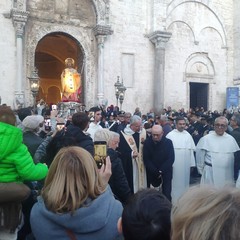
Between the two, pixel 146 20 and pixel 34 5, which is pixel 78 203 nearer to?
pixel 34 5

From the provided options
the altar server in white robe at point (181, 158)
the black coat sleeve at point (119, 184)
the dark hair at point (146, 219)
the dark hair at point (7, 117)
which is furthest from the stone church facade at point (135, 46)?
the dark hair at point (146, 219)

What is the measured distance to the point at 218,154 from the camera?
6453mm

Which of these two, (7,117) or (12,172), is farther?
(7,117)

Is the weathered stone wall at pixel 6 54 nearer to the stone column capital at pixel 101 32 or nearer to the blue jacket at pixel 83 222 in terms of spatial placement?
the stone column capital at pixel 101 32

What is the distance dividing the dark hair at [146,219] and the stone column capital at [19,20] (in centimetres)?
1652

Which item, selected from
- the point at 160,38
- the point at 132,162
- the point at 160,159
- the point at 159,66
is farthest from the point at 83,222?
the point at 160,38

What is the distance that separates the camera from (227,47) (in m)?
23.6

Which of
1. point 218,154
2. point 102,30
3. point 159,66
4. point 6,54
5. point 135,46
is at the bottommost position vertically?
point 218,154

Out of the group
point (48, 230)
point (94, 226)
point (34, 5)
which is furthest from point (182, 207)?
point (34, 5)

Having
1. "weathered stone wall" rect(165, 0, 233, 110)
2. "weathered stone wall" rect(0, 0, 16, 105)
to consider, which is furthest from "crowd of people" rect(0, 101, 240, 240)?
"weathered stone wall" rect(165, 0, 233, 110)

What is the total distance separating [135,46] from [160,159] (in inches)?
574

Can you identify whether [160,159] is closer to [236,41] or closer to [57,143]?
[57,143]

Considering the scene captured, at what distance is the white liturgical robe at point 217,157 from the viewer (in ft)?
21.1

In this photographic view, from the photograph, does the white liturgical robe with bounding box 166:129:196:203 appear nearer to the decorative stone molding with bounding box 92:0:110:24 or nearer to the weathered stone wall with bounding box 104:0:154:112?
the weathered stone wall with bounding box 104:0:154:112
